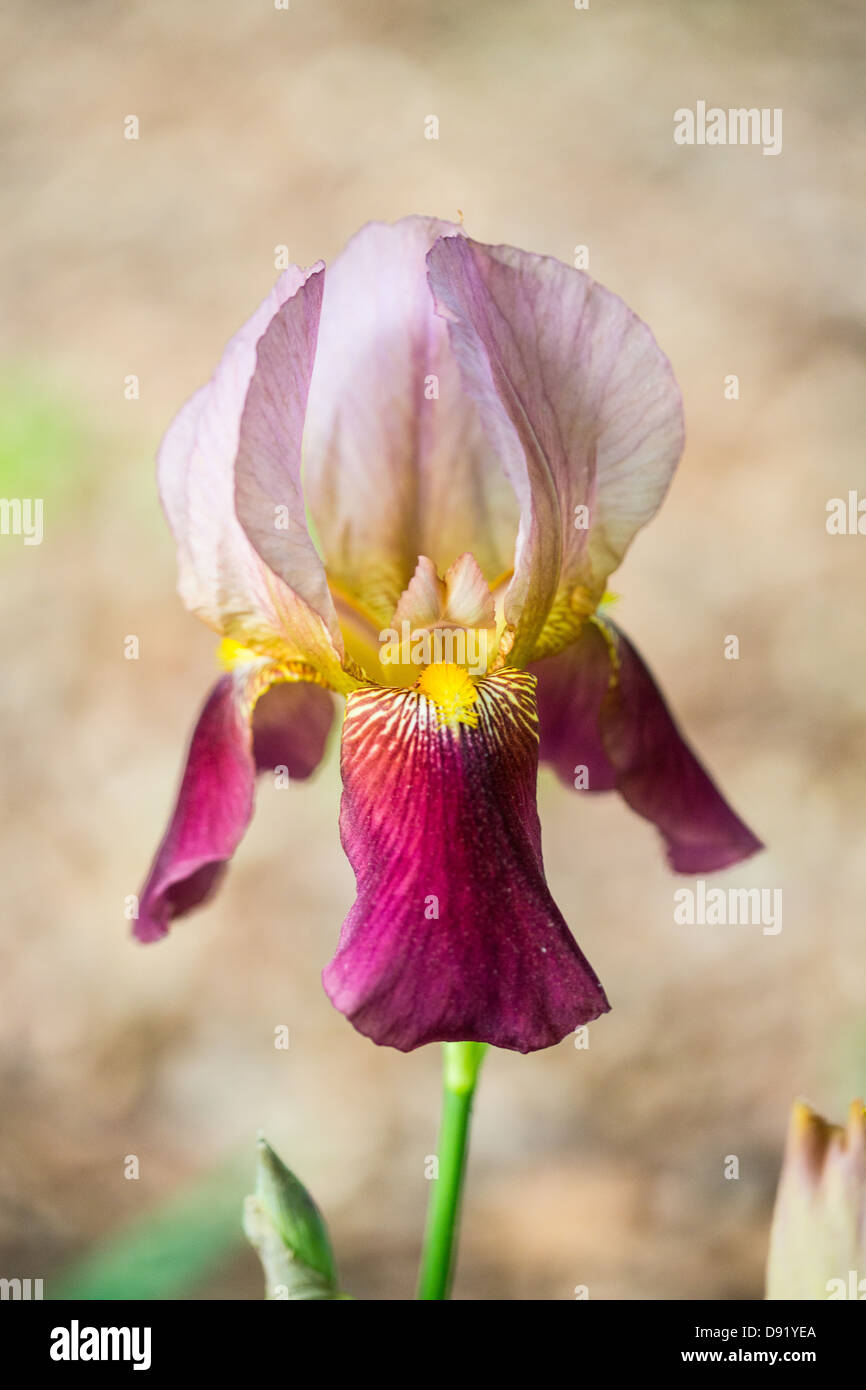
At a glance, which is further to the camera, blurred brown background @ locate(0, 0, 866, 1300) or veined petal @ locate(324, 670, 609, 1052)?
blurred brown background @ locate(0, 0, 866, 1300)

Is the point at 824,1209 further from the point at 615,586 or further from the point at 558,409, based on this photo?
the point at 615,586

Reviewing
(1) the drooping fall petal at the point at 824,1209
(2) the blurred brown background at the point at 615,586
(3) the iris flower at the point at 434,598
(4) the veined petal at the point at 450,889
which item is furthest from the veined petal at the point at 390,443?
(2) the blurred brown background at the point at 615,586

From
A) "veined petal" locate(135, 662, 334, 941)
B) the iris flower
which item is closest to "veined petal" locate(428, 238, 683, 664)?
the iris flower

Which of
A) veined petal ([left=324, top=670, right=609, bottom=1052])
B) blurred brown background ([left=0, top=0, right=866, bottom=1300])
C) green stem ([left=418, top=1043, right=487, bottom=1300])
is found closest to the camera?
veined petal ([left=324, top=670, right=609, bottom=1052])

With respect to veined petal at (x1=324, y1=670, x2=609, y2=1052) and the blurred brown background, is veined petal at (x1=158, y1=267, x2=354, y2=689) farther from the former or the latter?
the blurred brown background

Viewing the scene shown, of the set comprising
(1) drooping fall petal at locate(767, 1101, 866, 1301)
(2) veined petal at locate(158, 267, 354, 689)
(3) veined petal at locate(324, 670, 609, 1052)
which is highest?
(2) veined petal at locate(158, 267, 354, 689)

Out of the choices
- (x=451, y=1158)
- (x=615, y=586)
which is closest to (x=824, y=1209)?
(x=451, y=1158)

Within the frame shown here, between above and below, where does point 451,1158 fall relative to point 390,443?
below

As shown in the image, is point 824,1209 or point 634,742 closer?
point 824,1209
